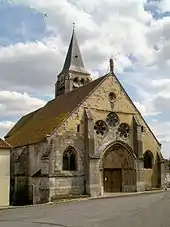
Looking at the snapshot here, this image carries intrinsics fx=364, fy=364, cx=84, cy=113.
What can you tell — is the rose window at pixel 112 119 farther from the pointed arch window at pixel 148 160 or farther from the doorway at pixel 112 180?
the pointed arch window at pixel 148 160

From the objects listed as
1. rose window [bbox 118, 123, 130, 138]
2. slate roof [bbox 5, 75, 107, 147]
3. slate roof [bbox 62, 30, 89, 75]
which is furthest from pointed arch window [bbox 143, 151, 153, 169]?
slate roof [bbox 62, 30, 89, 75]

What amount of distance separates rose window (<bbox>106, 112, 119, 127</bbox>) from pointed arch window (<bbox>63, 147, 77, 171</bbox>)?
15.1 feet

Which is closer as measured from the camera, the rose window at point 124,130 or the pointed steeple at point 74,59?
the rose window at point 124,130

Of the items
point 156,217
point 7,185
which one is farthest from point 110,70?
point 156,217

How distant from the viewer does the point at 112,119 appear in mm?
32406

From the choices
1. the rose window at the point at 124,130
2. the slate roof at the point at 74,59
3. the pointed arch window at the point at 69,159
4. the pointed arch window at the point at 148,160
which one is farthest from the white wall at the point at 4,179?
the slate roof at the point at 74,59

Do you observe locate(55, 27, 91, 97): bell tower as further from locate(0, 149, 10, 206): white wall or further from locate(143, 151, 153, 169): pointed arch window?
locate(0, 149, 10, 206): white wall

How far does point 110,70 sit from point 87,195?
1157 centimetres

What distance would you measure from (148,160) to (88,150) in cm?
786

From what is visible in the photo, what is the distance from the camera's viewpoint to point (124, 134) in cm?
3272

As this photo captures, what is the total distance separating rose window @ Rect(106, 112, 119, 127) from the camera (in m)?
32.0

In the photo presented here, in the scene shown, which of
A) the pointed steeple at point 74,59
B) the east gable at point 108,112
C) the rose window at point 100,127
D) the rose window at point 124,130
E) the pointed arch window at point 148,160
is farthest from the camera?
the pointed steeple at point 74,59

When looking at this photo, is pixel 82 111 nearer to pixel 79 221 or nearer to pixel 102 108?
pixel 102 108

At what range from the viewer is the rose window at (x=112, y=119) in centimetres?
3203
